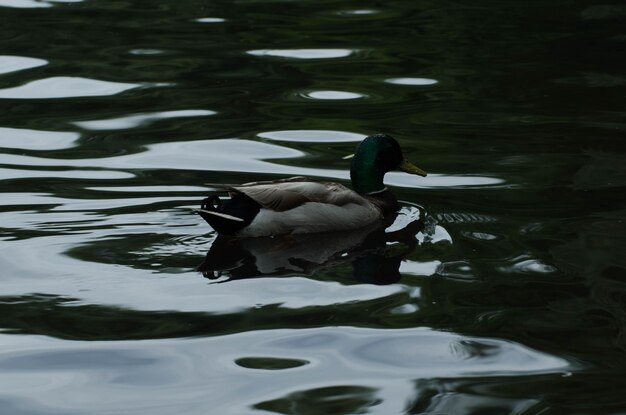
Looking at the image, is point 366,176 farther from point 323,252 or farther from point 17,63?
point 17,63

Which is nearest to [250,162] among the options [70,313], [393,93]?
[393,93]

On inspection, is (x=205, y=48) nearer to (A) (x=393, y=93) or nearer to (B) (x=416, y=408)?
(A) (x=393, y=93)

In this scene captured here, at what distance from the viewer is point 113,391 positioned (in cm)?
614

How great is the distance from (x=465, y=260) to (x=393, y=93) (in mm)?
4884

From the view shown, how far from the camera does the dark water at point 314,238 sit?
6.33m

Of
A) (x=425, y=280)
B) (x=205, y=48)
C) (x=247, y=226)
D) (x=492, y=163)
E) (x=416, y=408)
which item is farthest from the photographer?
(x=205, y=48)

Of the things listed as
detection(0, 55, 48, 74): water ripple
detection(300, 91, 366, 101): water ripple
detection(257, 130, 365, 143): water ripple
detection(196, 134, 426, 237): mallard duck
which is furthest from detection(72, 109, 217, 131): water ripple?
detection(196, 134, 426, 237): mallard duck

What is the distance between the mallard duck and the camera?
8.65 meters

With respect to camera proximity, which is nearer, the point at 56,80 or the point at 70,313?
the point at 70,313

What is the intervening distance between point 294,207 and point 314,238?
233 millimetres

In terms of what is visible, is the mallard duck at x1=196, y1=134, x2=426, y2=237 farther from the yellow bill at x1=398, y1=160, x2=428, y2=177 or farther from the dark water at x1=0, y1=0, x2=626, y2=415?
the yellow bill at x1=398, y1=160, x2=428, y2=177

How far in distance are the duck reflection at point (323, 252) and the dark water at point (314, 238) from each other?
3 cm

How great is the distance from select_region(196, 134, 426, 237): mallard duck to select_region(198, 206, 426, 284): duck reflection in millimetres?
64

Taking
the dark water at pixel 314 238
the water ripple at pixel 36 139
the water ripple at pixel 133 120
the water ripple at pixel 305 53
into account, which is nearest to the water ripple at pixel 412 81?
the dark water at pixel 314 238
